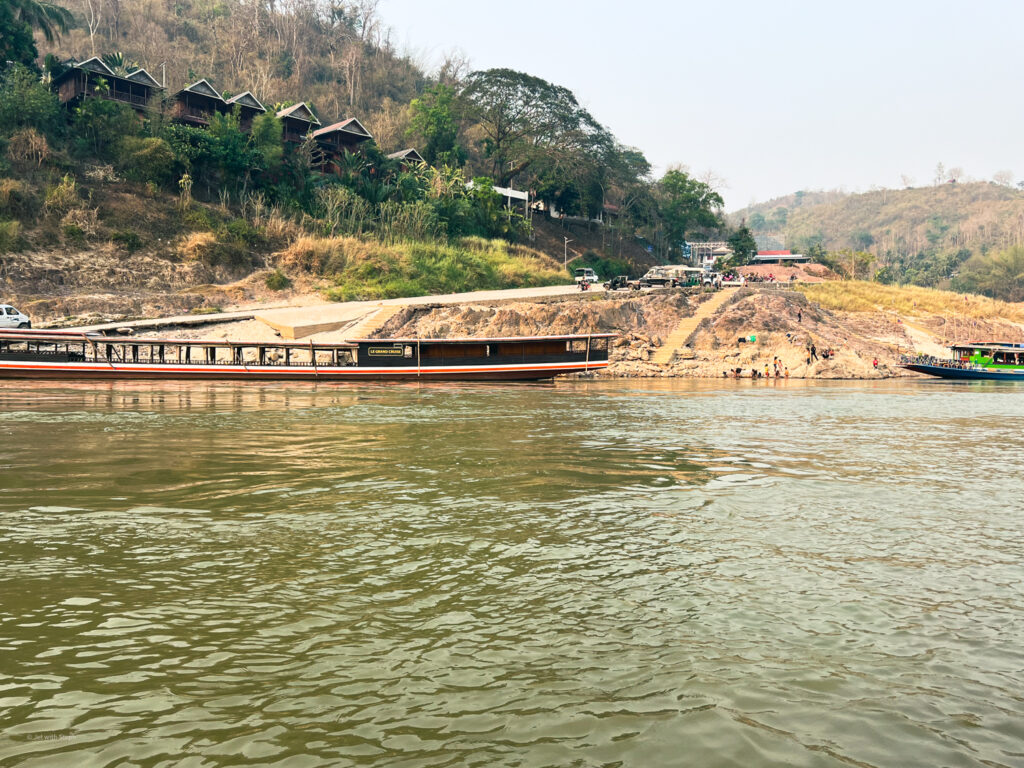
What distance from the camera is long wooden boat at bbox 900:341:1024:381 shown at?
49.3m

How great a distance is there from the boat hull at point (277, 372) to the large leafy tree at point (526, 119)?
5020 centimetres

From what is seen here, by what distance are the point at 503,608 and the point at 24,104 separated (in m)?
58.5

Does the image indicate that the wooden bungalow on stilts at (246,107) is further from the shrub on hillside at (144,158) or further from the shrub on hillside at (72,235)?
the shrub on hillside at (72,235)

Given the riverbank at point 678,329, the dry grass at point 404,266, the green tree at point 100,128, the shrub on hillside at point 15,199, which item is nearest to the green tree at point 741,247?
the dry grass at point 404,266

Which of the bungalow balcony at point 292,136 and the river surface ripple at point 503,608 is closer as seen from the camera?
the river surface ripple at point 503,608

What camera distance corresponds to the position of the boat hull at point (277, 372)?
34156mm

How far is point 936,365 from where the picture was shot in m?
50.0

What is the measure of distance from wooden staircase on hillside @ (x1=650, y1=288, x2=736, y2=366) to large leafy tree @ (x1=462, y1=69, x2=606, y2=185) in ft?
111

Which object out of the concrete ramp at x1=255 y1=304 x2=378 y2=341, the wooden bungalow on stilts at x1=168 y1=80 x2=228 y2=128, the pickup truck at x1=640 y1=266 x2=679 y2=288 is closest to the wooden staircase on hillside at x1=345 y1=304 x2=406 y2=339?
the concrete ramp at x1=255 y1=304 x2=378 y2=341

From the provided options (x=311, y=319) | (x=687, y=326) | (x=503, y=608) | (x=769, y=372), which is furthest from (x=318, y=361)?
(x=503, y=608)

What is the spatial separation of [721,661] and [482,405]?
21.5m

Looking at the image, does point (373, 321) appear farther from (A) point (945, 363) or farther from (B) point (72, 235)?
(A) point (945, 363)

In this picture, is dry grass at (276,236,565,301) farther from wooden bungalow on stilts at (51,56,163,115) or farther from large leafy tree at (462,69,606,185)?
large leafy tree at (462,69,606,185)

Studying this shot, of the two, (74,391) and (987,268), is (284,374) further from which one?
(987,268)
